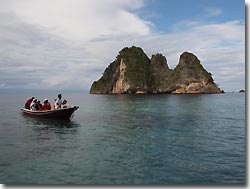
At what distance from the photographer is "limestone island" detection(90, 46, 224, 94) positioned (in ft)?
211

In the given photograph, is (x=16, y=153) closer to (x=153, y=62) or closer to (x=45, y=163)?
(x=45, y=163)

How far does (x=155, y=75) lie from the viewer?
72.1 metres

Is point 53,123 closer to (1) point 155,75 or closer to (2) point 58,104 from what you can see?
(2) point 58,104

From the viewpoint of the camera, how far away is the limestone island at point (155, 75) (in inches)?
2530

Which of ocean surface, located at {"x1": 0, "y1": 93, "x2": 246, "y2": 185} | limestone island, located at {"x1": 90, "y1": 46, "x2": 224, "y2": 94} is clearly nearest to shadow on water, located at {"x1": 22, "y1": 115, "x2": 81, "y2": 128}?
ocean surface, located at {"x1": 0, "y1": 93, "x2": 246, "y2": 185}

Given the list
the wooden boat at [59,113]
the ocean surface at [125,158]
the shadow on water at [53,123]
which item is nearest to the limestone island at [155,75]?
the wooden boat at [59,113]

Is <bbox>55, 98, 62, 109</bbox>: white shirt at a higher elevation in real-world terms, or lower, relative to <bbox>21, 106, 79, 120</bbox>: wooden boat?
higher

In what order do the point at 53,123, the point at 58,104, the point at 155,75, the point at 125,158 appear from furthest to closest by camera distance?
the point at 155,75 < the point at 58,104 < the point at 53,123 < the point at 125,158

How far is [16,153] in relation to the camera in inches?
264

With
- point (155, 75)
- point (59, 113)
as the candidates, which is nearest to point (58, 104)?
point (59, 113)

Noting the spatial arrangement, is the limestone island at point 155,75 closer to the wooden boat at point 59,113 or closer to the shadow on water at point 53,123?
the wooden boat at point 59,113

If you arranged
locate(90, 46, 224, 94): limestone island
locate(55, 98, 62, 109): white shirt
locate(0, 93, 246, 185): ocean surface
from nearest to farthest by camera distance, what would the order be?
locate(0, 93, 246, 185): ocean surface < locate(55, 98, 62, 109): white shirt < locate(90, 46, 224, 94): limestone island

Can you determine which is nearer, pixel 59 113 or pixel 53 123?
pixel 53 123

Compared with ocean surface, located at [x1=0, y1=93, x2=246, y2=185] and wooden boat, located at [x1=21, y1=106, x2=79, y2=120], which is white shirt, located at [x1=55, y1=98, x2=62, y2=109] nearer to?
wooden boat, located at [x1=21, y1=106, x2=79, y2=120]
